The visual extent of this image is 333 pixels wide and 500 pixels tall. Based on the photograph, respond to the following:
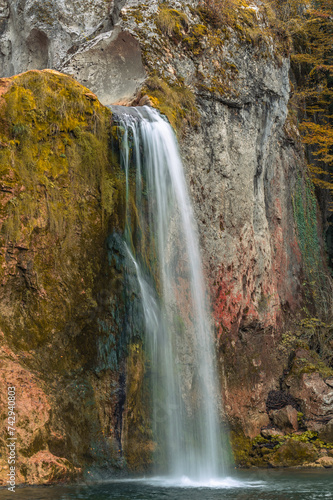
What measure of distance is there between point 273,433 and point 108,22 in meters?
11.1

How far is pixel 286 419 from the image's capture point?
10.8 m

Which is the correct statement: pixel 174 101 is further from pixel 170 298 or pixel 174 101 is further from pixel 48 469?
pixel 48 469

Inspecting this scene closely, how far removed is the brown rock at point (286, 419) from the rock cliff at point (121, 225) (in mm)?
33

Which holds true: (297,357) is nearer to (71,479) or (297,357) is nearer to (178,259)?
(178,259)

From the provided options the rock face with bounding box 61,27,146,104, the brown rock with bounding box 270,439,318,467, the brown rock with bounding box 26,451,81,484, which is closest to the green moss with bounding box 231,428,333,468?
the brown rock with bounding box 270,439,318,467

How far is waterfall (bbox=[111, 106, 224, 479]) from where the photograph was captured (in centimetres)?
856

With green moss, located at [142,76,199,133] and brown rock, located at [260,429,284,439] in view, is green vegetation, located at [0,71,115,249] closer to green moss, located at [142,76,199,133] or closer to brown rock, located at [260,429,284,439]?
green moss, located at [142,76,199,133]

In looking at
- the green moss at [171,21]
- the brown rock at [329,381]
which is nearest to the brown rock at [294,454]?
the brown rock at [329,381]

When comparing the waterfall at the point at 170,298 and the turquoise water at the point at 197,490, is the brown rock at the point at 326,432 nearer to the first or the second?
the turquoise water at the point at 197,490

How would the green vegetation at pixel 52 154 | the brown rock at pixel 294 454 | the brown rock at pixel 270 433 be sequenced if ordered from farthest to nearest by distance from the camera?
the brown rock at pixel 270 433 < the brown rock at pixel 294 454 < the green vegetation at pixel 52 154

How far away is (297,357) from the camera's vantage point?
1222cm

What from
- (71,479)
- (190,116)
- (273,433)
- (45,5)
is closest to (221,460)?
(273,433)

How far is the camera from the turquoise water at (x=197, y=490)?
20.1 ft

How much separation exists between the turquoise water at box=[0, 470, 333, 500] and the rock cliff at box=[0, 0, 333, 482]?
48cm
